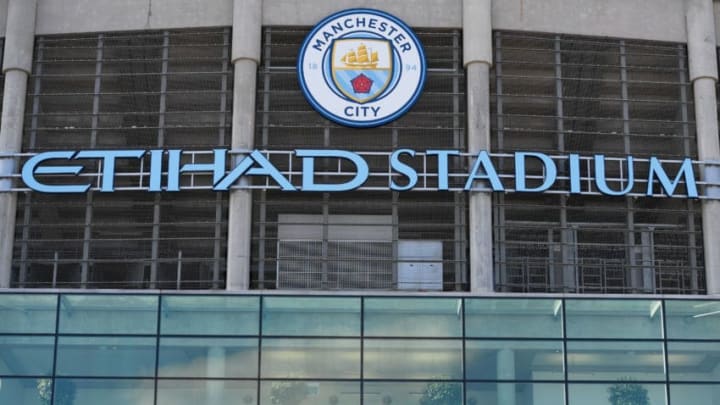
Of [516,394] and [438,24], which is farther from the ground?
[438,24]

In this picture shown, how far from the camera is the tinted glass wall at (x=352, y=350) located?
33688 mm

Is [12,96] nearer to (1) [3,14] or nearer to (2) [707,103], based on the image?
(1) [3,14]

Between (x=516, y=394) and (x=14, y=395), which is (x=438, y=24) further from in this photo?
(x=14, y=395)

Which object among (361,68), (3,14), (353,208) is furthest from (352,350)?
(3,14)

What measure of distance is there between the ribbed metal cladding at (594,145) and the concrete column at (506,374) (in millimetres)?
2639

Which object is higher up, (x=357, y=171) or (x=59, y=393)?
(x=357, y=171)

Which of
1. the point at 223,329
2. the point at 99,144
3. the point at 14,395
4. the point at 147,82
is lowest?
the point at 14,395

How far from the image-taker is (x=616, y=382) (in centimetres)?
3412

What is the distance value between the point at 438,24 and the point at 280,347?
12506mm

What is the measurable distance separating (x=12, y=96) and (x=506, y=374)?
62.7ft

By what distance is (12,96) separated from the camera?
37250 millimetres

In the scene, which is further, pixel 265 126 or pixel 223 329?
pixel 265 126

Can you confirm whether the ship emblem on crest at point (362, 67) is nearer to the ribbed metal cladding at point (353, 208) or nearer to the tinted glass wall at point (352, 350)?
the ribbed metal cladding at point (353, 208)

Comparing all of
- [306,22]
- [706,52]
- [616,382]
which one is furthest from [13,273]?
[706,52]
